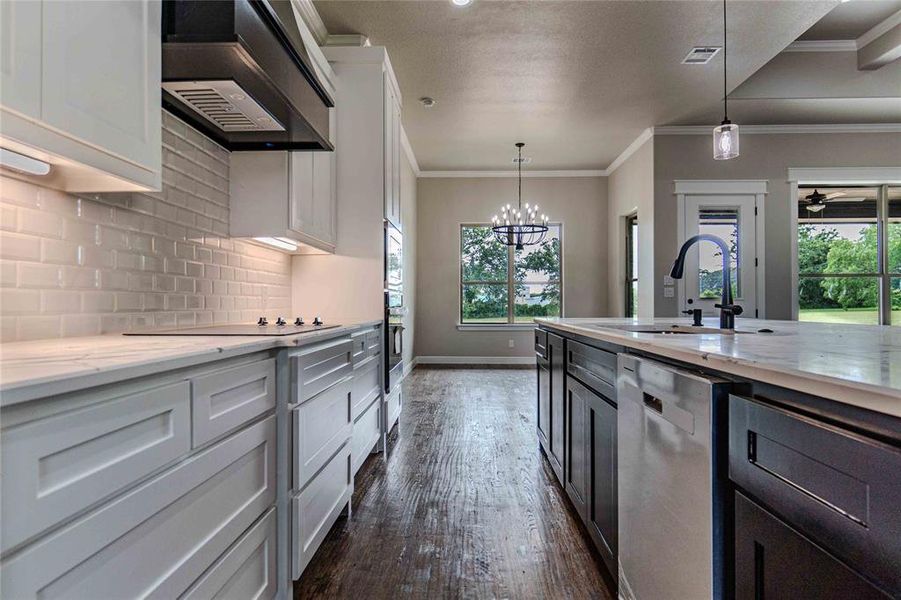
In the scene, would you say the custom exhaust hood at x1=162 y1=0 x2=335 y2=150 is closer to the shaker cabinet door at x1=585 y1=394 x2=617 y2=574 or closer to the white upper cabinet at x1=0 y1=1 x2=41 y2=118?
the white upper cabinet at x1=0 y1=1 x2=41 y2=118

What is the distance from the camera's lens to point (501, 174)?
704cm

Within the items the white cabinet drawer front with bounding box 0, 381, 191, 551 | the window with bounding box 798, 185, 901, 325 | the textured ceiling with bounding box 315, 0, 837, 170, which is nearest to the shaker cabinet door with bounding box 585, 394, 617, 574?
the white cabinet drawer front with bounding box 0, 381, 191, 551

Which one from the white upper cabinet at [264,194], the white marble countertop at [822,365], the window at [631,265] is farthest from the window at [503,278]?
the white marble countertop at [822,365]

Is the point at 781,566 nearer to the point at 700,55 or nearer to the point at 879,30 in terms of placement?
the point at 700,55

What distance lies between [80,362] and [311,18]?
2.96 meters

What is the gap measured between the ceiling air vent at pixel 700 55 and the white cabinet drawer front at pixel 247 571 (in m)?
4.26

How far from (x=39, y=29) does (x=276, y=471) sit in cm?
128

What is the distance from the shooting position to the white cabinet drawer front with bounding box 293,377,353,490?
1487 millimetres

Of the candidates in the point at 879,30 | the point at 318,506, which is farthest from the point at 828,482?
the point at 879,30

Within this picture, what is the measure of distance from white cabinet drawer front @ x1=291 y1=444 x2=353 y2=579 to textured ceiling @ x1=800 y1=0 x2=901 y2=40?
4.80m

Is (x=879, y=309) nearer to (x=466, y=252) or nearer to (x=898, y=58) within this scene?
(x=898, y=58)

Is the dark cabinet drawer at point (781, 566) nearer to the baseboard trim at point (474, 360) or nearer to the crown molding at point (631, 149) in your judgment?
the crown molding at point (631, 149)

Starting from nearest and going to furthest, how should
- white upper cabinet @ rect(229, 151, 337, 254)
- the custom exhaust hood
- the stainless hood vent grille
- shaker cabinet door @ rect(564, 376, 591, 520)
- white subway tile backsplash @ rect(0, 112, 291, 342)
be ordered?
white subway tile backsplash @ rect(0, 112, 291, 342), the custom exhaust hood, the stainless hood vent grille, shaker cabinet door @ rect(564, 376, 591, 520), white upper cabinet @ rect(229, 151, 337, 254)

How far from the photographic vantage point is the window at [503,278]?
23.5 ft
